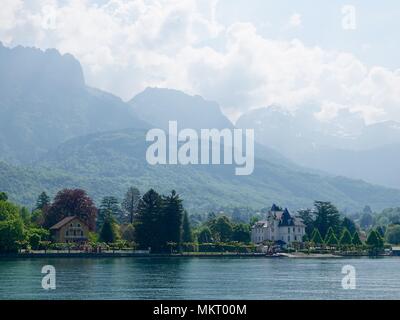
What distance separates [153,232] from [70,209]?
26415 mm

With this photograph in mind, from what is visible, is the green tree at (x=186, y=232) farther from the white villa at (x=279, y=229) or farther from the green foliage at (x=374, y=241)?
the green foliage at (x=374, y=241)

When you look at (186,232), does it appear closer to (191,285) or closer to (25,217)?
(25,217)

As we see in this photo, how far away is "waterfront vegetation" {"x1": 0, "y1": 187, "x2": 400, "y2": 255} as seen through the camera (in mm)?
119625

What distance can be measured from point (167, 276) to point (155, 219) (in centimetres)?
5270

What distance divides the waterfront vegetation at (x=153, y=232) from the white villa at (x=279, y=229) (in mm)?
2987

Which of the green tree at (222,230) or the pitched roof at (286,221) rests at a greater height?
the pitched roof at (286,221)

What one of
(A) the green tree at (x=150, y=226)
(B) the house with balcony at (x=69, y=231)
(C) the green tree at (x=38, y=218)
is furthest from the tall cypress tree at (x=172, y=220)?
(C) the green tree at (x=38, y=218)

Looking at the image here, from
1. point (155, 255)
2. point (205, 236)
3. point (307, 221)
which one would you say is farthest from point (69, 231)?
point (307, 221)

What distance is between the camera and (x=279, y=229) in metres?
171

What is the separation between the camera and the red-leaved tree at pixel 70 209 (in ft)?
469

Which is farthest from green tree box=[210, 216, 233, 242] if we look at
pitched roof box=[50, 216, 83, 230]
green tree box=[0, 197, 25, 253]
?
green tree box=[0, 197, 25, 253]
